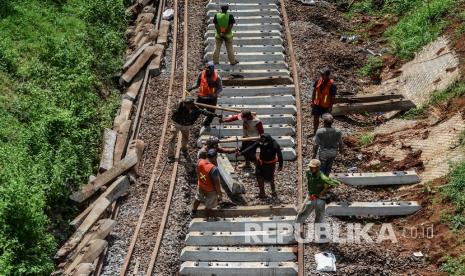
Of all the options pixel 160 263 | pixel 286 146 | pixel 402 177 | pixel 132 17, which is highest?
pixel 132 17

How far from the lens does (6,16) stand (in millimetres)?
17828

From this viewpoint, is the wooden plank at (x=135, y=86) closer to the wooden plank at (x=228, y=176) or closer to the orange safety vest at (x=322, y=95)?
the wooden plank at (x=228, y=176)

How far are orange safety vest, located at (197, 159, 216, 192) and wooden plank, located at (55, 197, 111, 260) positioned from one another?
2263mm

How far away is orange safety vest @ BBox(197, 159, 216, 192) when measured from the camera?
10938mm

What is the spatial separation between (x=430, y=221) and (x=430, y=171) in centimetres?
154

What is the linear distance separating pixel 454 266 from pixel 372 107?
5.82 meters

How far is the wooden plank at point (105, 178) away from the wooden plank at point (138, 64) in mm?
3779

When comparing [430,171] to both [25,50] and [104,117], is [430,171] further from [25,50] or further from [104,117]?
[25,50]

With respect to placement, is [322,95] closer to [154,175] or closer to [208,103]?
[208,103]

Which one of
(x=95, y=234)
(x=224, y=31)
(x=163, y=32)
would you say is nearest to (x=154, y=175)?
(x=95, y=234)

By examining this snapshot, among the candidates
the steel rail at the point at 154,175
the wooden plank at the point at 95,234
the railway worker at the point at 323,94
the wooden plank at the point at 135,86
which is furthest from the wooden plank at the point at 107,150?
the railway worker at the point at 323,94

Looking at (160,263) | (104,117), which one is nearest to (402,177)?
(160,263)

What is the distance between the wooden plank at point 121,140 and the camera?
13.9m

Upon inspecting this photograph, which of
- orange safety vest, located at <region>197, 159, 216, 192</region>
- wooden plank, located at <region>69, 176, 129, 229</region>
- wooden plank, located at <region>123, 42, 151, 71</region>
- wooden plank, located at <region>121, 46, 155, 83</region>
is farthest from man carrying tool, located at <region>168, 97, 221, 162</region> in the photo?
wooden plank, located at <region>123, 42, 151, 71</region>
